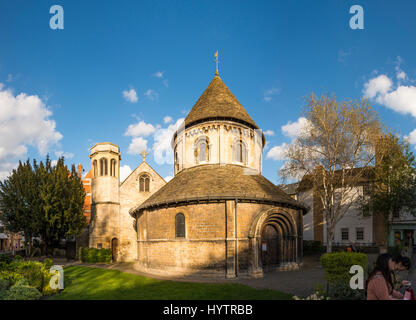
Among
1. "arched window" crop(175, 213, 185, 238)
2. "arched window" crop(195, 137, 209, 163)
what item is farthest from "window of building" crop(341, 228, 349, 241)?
"arched window" crop(175, 213, 185, 238)

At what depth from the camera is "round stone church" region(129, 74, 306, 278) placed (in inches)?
672

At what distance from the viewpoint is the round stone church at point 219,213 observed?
17.1m

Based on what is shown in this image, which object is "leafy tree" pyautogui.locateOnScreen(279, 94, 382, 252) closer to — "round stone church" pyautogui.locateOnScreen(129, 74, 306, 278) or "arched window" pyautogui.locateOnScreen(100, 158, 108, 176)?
"round stone church" pyautogui.locateOnScreen(129, 74, 306, 278)

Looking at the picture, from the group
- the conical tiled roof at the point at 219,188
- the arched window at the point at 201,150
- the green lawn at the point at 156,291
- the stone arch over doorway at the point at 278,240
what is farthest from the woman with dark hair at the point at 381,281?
the arched window at the point at 201,150

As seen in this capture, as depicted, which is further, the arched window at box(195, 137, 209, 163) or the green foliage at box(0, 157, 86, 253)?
the green foliage at box(0, 157, 86, 253)

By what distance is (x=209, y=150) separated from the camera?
23266 mm

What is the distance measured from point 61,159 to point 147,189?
951 cm

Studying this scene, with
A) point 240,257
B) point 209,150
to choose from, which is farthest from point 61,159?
point 240,257

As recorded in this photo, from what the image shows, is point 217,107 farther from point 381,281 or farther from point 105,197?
point 381,281

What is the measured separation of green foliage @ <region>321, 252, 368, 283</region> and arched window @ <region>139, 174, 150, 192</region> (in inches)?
964

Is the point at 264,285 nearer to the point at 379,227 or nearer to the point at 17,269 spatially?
the point at 17,269

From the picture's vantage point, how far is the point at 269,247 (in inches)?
755

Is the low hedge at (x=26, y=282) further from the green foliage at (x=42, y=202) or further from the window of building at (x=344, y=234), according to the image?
the window of building at (x=344, y=234)

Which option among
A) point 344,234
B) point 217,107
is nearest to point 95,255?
point 217,107
